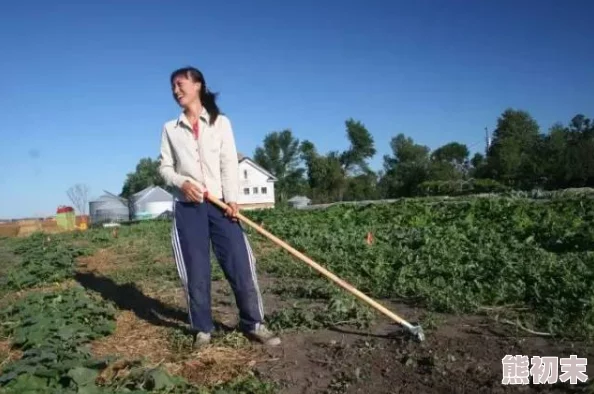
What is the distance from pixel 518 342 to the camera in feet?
9.43

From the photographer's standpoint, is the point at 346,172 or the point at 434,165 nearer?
the point at 434,165

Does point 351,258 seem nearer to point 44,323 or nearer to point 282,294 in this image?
point 282,294

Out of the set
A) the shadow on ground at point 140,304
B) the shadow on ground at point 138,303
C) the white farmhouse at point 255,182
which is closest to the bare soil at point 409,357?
the shadow on ground at point 140,304

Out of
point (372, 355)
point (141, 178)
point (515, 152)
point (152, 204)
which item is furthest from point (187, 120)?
point (141, 178)

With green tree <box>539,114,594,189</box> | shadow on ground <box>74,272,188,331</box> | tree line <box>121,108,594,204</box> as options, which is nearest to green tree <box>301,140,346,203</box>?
tree line <box>121,108,594,204</box>

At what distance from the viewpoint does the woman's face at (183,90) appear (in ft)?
11.7

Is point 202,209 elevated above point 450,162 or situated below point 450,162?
below

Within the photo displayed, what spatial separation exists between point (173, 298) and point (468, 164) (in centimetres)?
5858

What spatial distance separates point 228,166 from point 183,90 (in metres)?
0.63

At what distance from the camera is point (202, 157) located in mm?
3541

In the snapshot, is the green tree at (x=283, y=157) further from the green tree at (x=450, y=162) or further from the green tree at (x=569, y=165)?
the green tree at (x=569, y=165)

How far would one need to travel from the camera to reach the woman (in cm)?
348

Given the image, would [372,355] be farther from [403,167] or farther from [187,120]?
[403,167]

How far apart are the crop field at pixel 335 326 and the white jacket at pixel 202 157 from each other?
3.45 ft
